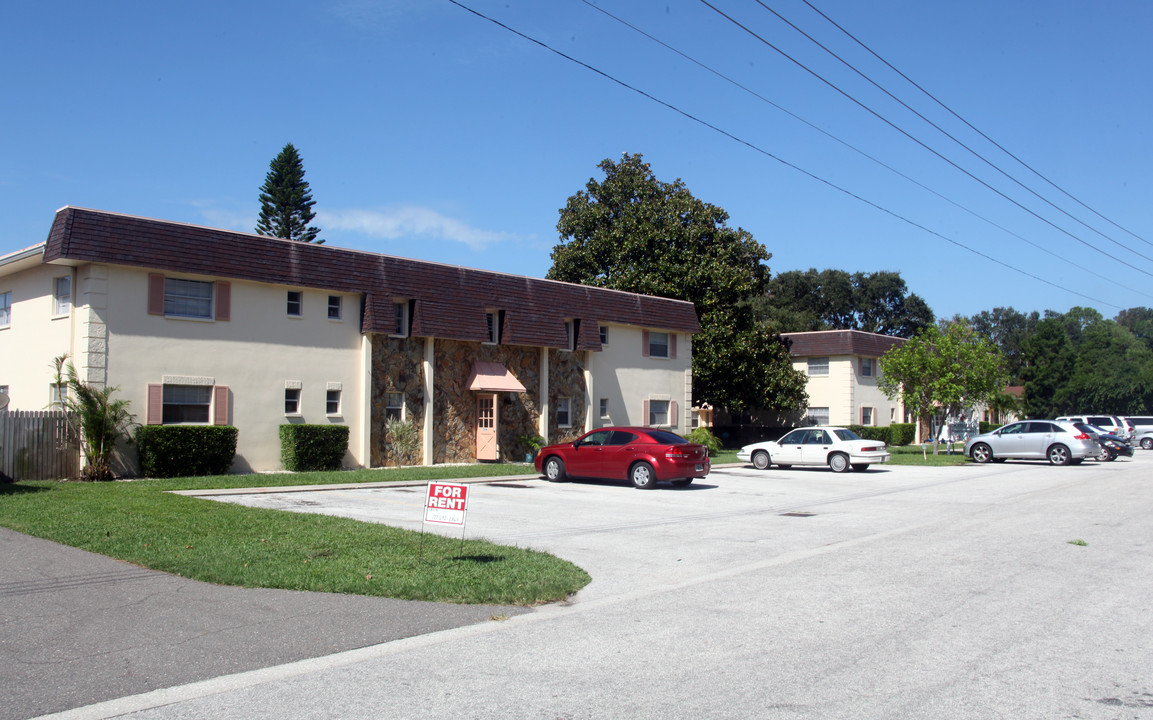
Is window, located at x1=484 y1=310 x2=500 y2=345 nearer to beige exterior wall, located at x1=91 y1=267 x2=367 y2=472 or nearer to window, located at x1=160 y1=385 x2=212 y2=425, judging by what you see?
beige exterior wall, located at x1=91 y1=267 x2=367 y2=472

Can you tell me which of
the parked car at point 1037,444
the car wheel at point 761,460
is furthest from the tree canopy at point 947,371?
the car wheel at point 761,460

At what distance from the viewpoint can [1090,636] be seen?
7.15m

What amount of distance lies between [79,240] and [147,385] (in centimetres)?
380

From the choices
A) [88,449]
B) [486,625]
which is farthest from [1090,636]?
[88,449]

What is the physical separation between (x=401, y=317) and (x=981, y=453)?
74.5 feet

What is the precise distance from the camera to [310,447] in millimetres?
23922

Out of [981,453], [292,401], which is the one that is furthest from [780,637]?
[981,453]

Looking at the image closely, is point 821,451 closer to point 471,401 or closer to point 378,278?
point 471,401

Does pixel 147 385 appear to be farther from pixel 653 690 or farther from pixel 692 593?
pixel 653 690

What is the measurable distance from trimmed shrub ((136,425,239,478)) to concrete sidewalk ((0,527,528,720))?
38.9ft

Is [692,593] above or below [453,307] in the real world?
below

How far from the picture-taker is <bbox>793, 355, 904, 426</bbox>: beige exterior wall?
47156mm

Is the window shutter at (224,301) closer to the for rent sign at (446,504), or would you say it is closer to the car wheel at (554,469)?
the car wheel at (554,469)

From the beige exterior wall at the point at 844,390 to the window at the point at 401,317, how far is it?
2719cm
